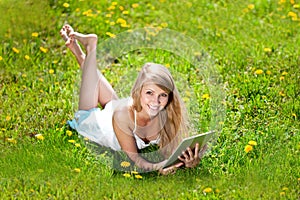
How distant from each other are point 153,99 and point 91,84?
23.3 inches

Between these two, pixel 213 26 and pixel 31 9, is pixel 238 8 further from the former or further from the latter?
pixel 31 9

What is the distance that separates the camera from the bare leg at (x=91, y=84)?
4.69 metres

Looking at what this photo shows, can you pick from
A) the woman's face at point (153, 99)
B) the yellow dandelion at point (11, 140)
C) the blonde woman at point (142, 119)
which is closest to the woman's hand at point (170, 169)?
the blonde woman at point (142, 119)

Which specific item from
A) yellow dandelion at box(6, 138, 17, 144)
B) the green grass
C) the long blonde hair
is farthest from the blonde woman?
yellow dandelion at box(6, 138, 17, 144)

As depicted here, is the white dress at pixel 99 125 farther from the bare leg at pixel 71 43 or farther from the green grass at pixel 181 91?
the bare leg at pixel 71 43

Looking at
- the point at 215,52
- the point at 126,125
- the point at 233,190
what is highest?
the point at 215,52

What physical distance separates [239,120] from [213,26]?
4.55ft

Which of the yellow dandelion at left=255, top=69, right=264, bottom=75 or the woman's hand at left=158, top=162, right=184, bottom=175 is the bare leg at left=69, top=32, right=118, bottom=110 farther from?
the yellow dandelion at left=255, top=69, right=264, bottom=75

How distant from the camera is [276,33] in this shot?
5.88 meters

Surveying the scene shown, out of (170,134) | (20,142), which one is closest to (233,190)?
(170,134)

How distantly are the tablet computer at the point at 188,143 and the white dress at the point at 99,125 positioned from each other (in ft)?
0.82

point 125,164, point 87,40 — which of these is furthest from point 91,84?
point 125,164

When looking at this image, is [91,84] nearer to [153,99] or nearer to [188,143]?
[153,99]

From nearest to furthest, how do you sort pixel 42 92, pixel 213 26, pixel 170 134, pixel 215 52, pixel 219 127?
pixel 170 134
pixel 219 127
pixel 42 92
pixel 215 52
pixel 213 26
